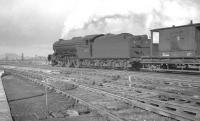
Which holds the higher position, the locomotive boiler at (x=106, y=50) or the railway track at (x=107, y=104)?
the locomotive boiler at (x=106, y=50)

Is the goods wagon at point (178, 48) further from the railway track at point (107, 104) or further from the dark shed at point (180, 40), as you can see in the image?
the railway track at point (107, 104)

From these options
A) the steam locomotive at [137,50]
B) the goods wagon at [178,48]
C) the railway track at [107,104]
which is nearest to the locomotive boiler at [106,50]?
the steam locomotive at [137,50]

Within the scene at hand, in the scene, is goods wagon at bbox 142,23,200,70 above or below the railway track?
above

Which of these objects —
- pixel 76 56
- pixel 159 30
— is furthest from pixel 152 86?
pixel 76 56

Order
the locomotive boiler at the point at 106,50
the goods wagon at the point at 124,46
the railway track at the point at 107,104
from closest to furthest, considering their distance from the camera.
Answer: the railway track at the point at 107,104 < the goods wagon at the point at 124,46 < the locomotive boiler at the point at 106,50

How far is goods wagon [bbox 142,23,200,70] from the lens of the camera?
59.9 feet

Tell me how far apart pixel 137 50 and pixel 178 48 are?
5.57m

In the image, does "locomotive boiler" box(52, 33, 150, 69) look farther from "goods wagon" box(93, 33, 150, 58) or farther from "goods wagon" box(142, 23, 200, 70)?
"goods wagon" box(142, 23, 200, 70)

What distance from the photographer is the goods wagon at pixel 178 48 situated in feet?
59.9

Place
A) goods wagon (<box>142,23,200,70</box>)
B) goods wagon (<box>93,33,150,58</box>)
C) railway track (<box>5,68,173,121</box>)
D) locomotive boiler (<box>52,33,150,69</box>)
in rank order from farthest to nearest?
locomotive boiler (<box>52,33,150,69</box>)
goods wagon (<box>93,33,150,58</box>)
goods wagon (<box>142,23,200,70</box>)
railway track (<box>5,68,173,121</box>)

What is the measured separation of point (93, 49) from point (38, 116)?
21.8m

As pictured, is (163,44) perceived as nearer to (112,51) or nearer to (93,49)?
(112,51)

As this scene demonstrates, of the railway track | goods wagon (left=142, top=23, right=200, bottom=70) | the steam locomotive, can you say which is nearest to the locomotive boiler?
the steam locomotive

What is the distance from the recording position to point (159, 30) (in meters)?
21.1
